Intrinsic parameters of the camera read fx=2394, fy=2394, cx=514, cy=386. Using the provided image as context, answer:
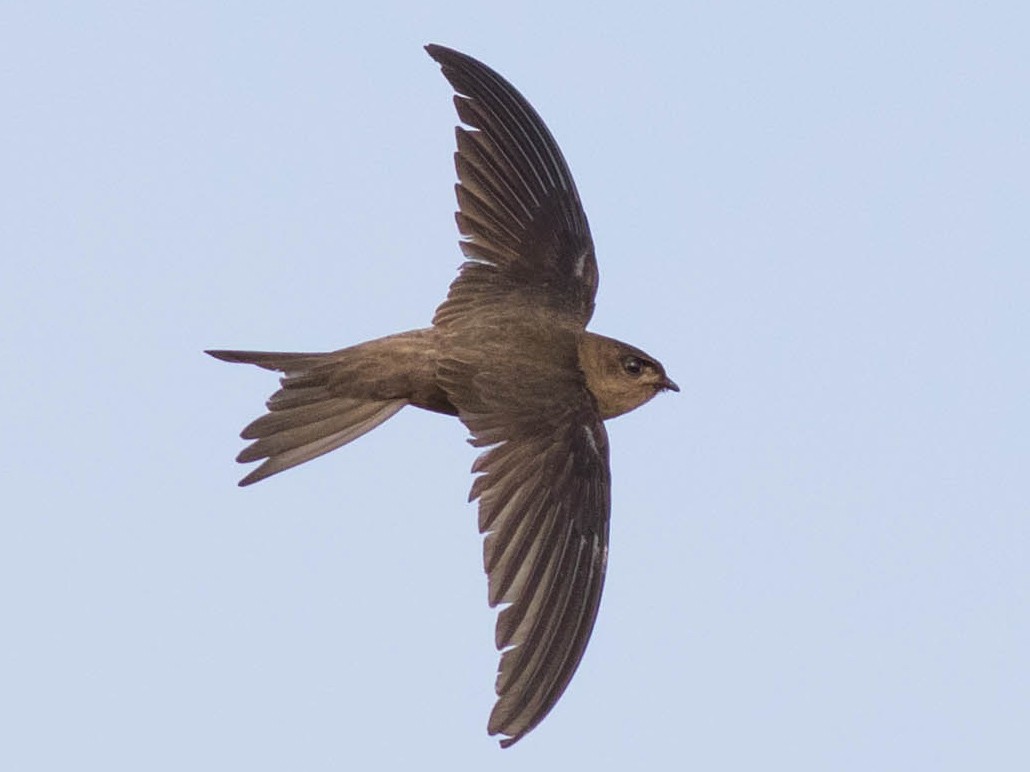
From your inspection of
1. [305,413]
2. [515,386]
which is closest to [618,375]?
[515,386]

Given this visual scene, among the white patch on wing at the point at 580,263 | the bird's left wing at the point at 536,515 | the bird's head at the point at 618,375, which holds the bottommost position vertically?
the bird's left wing at the point at 536,515

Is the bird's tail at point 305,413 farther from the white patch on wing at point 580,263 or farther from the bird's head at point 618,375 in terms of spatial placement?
the white patch on wing at point 580,263

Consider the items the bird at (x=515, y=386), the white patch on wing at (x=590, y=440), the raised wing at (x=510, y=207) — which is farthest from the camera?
the raised wing at (x=510, y=207)

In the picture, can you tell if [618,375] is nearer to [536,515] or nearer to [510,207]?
[510,207]

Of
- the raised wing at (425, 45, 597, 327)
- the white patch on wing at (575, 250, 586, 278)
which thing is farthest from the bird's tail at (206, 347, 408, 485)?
the white patch on wing at (575, 250, 586, 278)

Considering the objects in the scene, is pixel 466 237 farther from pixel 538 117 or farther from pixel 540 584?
pixel 540 584

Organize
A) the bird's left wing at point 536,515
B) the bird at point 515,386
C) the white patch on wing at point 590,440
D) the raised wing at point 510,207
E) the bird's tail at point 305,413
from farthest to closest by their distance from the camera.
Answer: the raised wing at point 510,207
the white patch on wing at point 590,440
the bird's tail at point 305,413
the bird at point 515,386
the bird's left wing at point 536,515

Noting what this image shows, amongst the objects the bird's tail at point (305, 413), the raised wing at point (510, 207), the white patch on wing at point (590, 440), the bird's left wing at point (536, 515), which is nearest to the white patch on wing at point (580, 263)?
the raised wing at point (510, 207)

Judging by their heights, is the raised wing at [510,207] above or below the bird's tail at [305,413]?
above

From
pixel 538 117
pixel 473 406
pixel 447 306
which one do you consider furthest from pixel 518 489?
pixel 538 117
